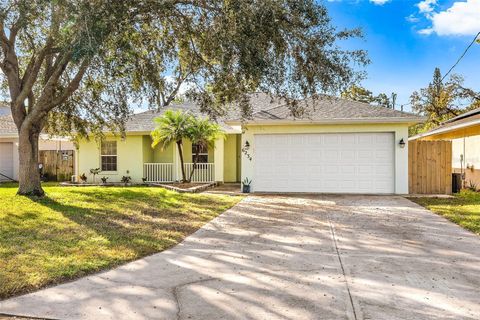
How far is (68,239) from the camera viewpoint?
6.21m

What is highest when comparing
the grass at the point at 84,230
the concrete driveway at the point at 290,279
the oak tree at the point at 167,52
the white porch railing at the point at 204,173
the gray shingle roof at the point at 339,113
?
the oak tree at the point at 167,52

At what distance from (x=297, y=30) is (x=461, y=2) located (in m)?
9.33

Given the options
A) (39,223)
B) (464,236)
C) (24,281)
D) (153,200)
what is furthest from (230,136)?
(24,281)

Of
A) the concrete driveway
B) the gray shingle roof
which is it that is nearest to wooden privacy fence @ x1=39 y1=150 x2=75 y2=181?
the gray shingle roof

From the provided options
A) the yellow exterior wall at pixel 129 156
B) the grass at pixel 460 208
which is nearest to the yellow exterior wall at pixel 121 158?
the yellow exterior wall at pixel 129 156

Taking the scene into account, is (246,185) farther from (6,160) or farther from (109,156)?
(6,160)

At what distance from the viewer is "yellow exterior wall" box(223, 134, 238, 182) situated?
17.6m

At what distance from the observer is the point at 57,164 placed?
19750mm

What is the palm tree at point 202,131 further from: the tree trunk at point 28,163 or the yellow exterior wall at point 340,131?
the tree trunk at point 28,163

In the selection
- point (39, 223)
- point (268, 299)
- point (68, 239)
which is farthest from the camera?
point (39, 223)

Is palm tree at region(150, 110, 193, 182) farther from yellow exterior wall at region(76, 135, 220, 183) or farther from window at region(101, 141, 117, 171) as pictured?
window at region(101, 141, 117, 171)

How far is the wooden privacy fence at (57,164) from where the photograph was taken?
64.4ft

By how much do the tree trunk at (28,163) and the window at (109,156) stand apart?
6.42 metres

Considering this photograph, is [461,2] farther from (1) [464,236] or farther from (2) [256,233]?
(2) [256,233]
